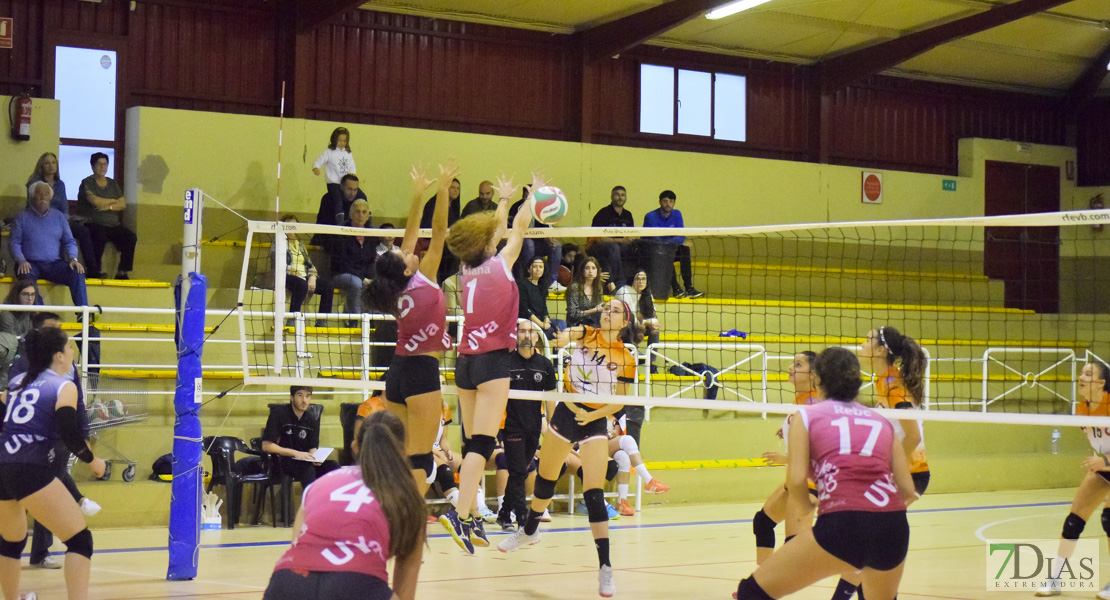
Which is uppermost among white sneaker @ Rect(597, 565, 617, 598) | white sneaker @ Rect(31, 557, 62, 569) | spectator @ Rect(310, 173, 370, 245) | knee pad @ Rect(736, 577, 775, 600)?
spectator @ Rect(310, 173, 370, 245)

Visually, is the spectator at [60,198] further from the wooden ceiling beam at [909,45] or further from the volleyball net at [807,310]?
the wooden ceiling beam at [909,45]

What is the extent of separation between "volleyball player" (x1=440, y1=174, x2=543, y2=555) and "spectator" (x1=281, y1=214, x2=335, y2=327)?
6.11m

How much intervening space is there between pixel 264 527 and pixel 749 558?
14.9 feet

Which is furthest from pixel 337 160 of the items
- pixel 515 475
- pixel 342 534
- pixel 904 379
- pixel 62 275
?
pixel 342 534

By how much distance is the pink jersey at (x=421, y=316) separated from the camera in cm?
689

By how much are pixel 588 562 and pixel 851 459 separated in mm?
4531

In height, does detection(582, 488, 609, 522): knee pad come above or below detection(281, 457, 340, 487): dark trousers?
above

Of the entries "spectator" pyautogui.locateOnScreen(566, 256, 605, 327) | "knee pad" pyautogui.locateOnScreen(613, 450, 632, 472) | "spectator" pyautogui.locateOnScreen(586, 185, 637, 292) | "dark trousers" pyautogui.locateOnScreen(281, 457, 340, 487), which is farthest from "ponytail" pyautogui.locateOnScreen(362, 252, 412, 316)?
"spectator" pyautogui.locateOnScreen(586, 185, 637, 292)

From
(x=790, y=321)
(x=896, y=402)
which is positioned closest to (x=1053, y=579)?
(x=896, y=402)

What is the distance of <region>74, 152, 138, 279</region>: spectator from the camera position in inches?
539

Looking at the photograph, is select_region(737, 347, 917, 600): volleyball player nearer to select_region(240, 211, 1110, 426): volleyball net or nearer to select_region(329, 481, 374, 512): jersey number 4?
select_region(329, 481, 374, 512): jersey number 4

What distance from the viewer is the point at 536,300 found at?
13148mm

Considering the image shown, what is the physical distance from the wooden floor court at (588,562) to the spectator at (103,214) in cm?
444

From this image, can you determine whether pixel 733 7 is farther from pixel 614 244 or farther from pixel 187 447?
pixel 187 447
